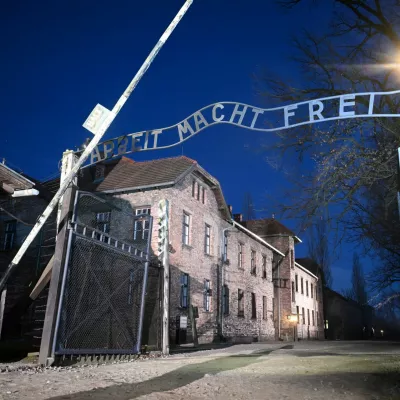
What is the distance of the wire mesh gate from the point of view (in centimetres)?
860

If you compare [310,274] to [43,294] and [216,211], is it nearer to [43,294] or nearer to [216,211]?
[216,211]

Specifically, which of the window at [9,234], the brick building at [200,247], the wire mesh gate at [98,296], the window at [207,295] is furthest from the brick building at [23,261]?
the window at [207,295]

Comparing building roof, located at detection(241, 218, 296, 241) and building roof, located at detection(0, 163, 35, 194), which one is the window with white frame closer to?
building roof, located at detection(241, 218, 296, 241)

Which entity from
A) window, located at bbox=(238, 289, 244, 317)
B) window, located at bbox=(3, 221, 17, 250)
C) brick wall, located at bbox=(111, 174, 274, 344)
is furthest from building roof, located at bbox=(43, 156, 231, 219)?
window, located at bbox=(238, 289, 244, 317)

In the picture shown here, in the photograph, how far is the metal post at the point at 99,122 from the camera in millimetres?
8938

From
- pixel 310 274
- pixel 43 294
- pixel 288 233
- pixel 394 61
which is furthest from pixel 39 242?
pixel 310 274

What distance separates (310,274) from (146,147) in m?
39.7

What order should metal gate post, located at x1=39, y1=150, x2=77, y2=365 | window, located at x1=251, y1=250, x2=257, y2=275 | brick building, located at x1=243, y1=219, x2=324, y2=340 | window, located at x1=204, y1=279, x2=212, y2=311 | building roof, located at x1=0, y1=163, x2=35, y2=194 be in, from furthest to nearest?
brick building, located at x1=243, y1=219, x2=324, y2=340 → window, located at x1=251, y1=250, x2=257, y2=275 → window, located at x1=204, y1=279, x2=212, y2=311 → building roof, located at x1=0, y1=163, x2=35, y2=194 → metal gate post, located at x1=39, y1=150, x2=77, y2=365

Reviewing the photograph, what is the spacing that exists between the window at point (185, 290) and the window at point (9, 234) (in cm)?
836

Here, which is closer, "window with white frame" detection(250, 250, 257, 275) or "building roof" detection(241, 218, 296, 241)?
"window with white frame" detection(250, 250, 257, 275)

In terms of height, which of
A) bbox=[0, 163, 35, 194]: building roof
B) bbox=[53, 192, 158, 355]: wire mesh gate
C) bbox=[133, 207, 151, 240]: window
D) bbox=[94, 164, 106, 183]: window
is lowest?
bbox=[53, 192, 158, 355]: wire mesh gate

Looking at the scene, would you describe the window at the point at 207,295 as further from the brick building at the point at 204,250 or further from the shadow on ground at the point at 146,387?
the shadow on ground at the point at 146,387

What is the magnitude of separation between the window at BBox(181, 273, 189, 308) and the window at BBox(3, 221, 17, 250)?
8.36 m

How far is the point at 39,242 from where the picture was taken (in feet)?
63.2
